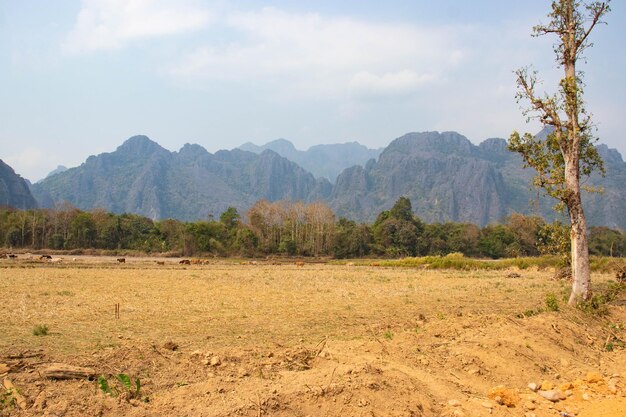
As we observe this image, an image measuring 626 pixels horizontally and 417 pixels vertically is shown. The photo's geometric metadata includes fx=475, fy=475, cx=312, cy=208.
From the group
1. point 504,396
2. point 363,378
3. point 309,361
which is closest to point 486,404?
point 504,396

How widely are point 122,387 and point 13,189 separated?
7000 inches

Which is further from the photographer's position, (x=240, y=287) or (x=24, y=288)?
(x=240, y=287)

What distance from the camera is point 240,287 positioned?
24.6m

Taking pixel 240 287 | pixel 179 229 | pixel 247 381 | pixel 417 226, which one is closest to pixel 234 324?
pixel 247 381

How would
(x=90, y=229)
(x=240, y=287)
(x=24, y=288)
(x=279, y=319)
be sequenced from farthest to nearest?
1. (x=90, y=229)
2. (x=240, y=287)
3. (x=24, y=288)
4. (x=279, y=319)

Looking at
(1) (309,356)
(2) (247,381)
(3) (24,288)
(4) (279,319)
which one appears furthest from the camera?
(3) (24,288)

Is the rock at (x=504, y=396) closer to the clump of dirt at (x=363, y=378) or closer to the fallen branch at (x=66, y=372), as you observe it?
the clump of dirt at (x=363, y=378)

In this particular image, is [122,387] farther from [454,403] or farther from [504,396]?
[504,396]

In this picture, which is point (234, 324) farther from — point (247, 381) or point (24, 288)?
point (24, 288)

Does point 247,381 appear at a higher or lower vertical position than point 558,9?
lower

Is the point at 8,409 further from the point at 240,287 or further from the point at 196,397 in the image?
the point at 240,287

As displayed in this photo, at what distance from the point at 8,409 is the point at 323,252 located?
247 feet

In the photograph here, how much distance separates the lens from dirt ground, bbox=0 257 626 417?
649cm

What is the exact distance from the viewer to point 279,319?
14.1 m
